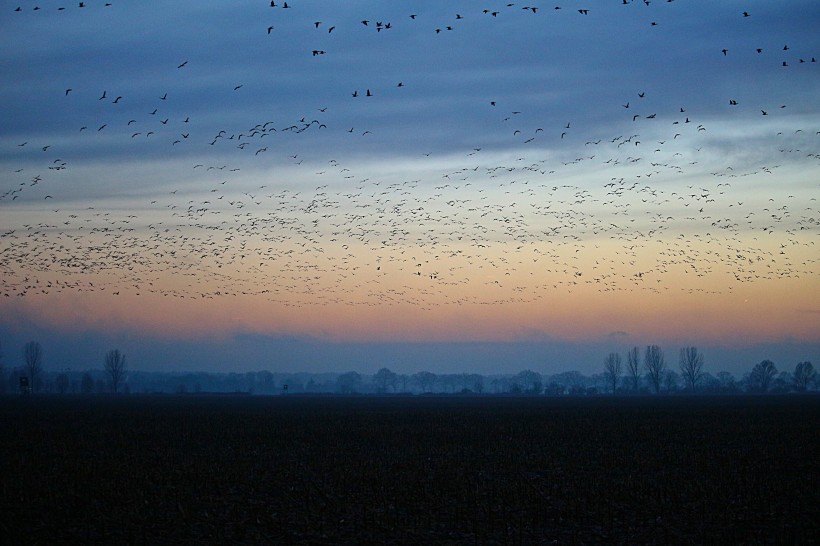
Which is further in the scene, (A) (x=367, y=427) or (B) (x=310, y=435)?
(A) (x=367, y=427)

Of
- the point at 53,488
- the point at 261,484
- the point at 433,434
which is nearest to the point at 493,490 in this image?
the point at 261,484

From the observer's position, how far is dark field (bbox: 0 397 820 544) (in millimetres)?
18500

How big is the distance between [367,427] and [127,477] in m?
25.4

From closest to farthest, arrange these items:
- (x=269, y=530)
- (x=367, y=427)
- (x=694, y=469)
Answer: (x=269, y=530), (x=694, y=469), (x=367, y=427)

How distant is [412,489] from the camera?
78.2 feet

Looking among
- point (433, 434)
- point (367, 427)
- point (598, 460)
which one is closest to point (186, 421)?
point (367, 427)

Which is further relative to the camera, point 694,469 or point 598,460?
Result: point 598,460

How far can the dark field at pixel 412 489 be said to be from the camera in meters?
18.5

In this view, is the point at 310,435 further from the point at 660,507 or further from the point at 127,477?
the point at 660,507

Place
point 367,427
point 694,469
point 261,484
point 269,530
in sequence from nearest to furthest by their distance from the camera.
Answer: point 269,530 → point 261,484 → point 694,469 → point 367,427

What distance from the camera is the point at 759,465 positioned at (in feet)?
94.5

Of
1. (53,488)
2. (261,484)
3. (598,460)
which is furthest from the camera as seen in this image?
(598,460)

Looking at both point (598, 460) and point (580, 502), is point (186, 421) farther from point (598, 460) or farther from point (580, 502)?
point (580, 502)

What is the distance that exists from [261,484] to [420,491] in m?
5.54
